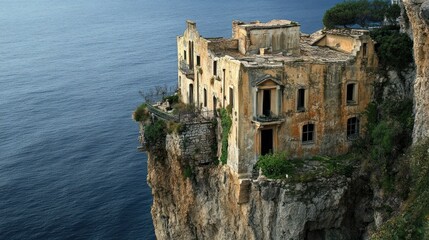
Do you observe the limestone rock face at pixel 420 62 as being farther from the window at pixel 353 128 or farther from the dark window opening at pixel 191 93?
the dark window opening at pixel 191 93

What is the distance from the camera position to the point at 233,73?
40844 millimetres

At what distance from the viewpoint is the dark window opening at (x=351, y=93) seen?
43719mm

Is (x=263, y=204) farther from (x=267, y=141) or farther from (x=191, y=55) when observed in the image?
(x=191, y=55)

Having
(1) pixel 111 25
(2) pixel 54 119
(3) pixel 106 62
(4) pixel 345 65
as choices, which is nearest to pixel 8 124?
(2) pixel 54 119

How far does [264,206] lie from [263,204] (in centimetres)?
18

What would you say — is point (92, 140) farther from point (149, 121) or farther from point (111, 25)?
point (111, 25)

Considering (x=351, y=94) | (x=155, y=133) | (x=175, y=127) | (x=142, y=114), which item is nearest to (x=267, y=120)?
(x=351, y=94)

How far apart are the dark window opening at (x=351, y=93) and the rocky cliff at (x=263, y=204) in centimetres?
627

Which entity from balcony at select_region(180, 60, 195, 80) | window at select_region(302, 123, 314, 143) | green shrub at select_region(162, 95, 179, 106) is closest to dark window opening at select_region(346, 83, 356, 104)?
window at select_region(302, 123, 314, 143)

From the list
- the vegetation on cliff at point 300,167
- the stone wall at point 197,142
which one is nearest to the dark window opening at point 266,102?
the vegetation on cliff at point 300,167

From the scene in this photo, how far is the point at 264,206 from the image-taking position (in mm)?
41625

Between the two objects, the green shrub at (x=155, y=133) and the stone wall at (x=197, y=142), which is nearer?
the stone wall at (x=197, y=142)

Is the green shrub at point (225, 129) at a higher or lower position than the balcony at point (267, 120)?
lower

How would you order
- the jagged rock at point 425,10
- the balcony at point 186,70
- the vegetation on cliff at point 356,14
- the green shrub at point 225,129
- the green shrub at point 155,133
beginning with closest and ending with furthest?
the jagged rock at point 425,10, the green shrub at point 225,129, the green shrub at point 155,133, the balcony at point 186,70, the vegetation on cliff at point 356,14
